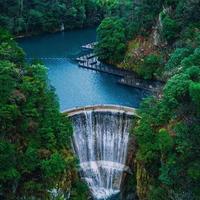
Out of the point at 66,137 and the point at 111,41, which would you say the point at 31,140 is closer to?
the point at 66,137

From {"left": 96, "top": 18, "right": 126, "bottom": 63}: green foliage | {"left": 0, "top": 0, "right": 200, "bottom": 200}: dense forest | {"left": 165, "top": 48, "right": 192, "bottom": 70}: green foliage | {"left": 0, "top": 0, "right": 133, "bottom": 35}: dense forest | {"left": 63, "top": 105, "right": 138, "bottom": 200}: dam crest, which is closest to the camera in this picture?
{"left": 0, "top": 0, "right": 200, "bottom": 200}: dense forest

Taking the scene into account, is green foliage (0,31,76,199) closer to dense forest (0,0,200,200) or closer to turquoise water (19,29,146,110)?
dense forest (0,0,200,200)

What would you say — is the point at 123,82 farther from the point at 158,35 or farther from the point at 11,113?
the point at 11,113

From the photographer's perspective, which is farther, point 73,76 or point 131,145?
point 73,76

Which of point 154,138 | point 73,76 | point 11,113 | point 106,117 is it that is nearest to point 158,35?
point 73,76

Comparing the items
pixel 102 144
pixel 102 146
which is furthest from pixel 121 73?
pixel 102 146

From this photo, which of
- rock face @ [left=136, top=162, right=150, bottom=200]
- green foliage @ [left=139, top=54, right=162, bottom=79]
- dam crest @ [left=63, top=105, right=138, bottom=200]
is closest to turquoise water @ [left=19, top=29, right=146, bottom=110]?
green foliage @ [left=139, top=54, right=162, bottom=79]

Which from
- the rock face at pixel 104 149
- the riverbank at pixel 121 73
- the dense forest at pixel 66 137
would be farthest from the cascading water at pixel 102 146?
the riverbank at pixel 121 73
